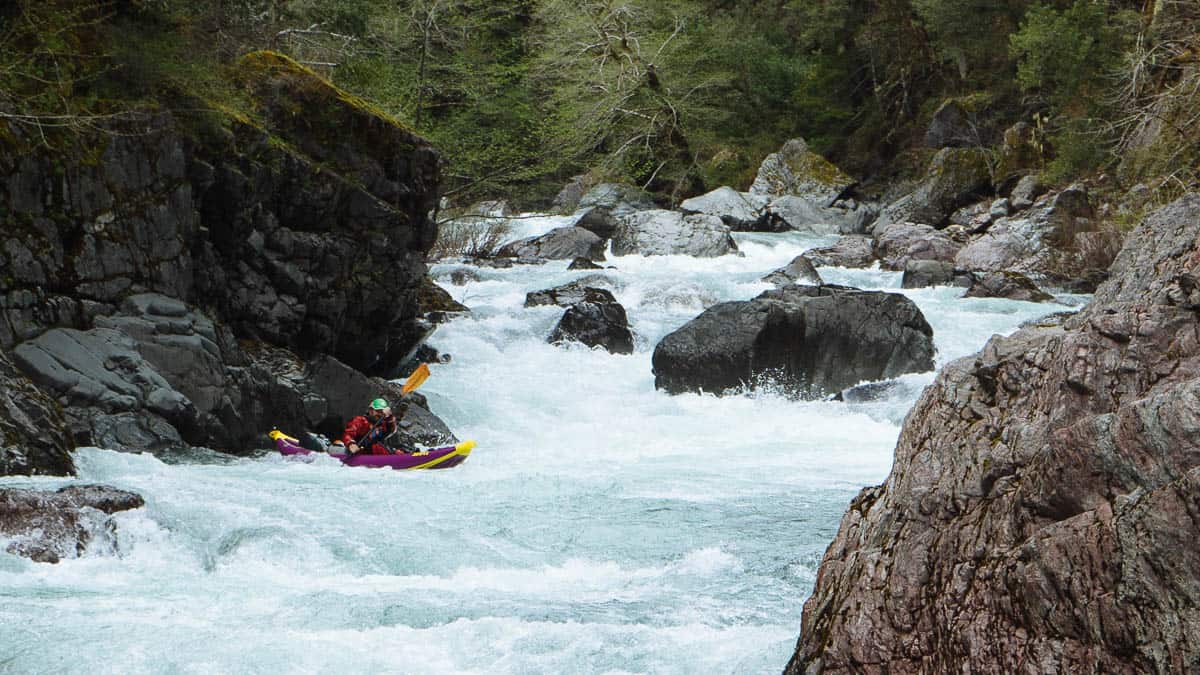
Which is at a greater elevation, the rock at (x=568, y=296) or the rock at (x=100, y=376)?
the rock at (x=568, y=296)

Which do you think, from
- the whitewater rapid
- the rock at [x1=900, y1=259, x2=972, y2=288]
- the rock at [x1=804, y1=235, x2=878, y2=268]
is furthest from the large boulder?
the rock at [x1=804, y1=235, x2=878, y2=268]

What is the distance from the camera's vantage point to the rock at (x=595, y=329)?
1517 cm

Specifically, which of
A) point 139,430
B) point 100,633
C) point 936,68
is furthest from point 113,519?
point 936,68

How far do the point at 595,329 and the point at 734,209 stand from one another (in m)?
11.6

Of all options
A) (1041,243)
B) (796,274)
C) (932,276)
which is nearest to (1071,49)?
(1041,243)

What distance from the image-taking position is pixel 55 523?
20.5 feet

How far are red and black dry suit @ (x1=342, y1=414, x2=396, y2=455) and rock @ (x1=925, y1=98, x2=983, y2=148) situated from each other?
21.1 meters

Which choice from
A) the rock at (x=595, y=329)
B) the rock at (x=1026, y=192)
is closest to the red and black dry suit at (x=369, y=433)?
the rock at (x=595, y=329)

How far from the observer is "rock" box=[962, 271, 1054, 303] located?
55.1 feet

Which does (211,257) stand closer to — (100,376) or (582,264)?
(100,376)

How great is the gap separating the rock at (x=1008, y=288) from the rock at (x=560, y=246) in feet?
23.5

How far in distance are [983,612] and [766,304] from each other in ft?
33.4

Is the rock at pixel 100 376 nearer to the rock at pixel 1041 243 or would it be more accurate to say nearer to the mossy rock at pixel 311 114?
the mossy rock at pixel 311 114

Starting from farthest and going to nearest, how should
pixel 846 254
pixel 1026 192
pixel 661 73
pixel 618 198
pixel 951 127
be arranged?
pixel 618 198 < pixel 661 73 < pixel 951 127 < pixel 1026 192 < pixel 846 254
